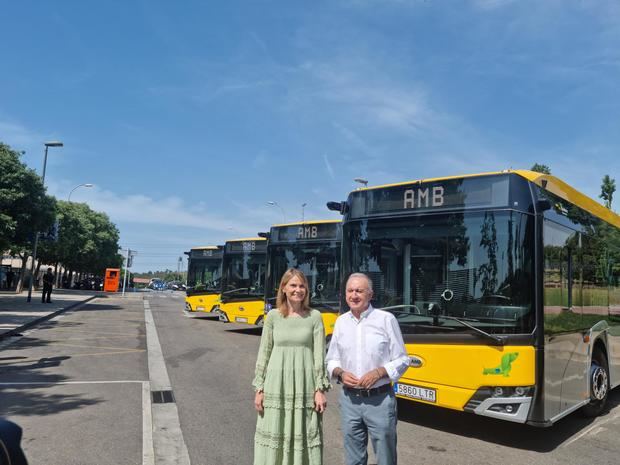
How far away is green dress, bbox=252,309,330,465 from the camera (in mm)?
3324

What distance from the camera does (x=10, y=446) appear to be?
8.69 ft

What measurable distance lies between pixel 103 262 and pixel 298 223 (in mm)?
62806

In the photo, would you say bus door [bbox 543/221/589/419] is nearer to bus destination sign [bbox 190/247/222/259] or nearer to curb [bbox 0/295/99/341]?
curb [bbox 0/295/99/341]

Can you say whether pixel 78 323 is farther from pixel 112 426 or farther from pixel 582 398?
pixel 582 398

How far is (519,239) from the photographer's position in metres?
5.12

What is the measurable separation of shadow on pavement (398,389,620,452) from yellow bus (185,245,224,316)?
14.8 meters

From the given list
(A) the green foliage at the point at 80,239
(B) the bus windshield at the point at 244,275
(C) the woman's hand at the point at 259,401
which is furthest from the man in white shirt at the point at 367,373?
(A) the green foliage at the point at 80,239

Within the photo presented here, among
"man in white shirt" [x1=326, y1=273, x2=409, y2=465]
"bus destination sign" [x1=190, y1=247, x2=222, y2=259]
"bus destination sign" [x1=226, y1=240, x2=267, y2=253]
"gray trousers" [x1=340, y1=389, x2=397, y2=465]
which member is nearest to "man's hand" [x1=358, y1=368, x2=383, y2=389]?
"man in white shirt" [x1=326, y1=273, x2=409, y2=465]

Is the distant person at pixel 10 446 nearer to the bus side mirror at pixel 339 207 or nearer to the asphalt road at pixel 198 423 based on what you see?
the asphalt road at pixel 198 423

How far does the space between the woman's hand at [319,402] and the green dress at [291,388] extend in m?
0.03

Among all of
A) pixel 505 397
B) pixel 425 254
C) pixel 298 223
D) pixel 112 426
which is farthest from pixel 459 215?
pixel 298 223

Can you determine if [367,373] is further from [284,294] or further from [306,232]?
[306,232]

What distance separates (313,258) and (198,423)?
7065 mm

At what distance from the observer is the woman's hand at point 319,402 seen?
132 inches
